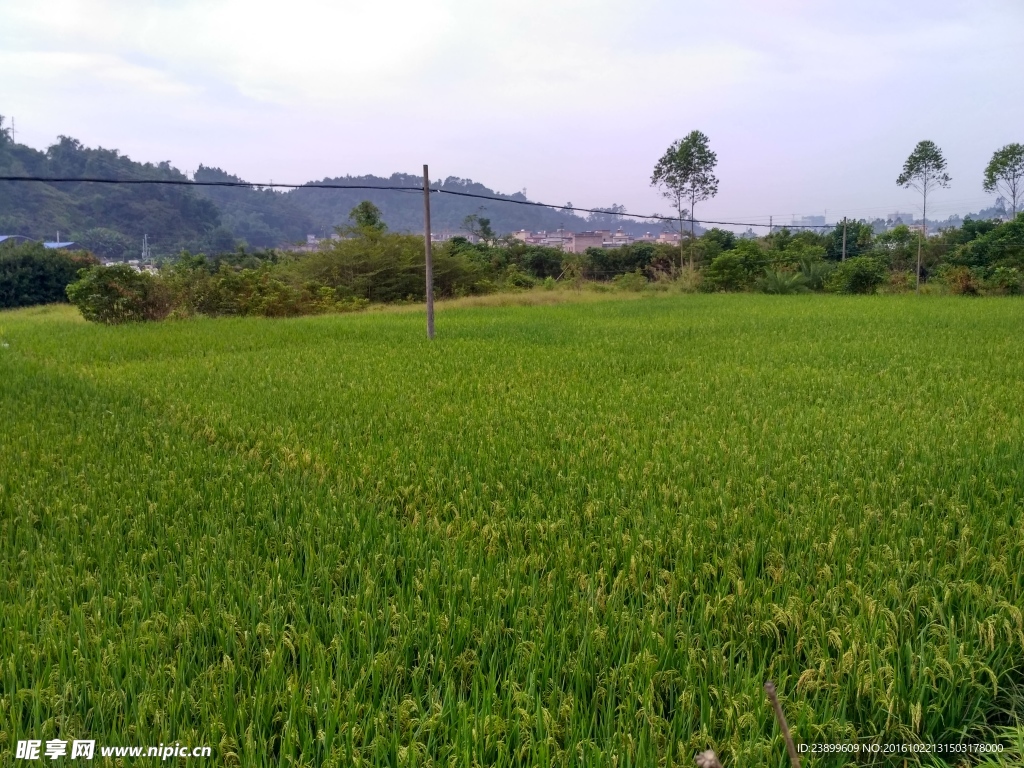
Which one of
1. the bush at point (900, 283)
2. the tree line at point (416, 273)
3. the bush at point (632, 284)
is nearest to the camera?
the tree line at point (416, 273)

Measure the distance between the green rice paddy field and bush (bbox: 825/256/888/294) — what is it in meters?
17.8

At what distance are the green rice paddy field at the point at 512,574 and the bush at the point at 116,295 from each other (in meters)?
9.86

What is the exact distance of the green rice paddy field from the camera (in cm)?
192

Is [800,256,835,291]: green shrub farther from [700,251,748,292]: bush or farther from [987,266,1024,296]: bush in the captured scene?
[987,266,1024,296]: bush

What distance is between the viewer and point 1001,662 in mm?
2234

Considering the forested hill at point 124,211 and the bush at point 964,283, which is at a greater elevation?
the forested hill at point 124,211

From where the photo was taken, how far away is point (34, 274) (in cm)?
2552

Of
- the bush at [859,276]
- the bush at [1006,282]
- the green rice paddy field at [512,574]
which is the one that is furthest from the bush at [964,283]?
the green rice paddy field at [512,574]

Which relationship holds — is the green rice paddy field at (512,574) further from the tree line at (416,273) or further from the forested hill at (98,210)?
the forested hill at (98,210)

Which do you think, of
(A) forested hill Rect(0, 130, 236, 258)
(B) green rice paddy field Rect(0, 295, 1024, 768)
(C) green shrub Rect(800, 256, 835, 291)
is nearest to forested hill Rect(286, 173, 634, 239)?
(A) forested hill Rect(0, 130, 236, 258)

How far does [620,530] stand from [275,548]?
154cm

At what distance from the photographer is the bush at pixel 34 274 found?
2505 cm

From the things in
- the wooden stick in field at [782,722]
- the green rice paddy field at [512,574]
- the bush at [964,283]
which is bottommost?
the green rice paddy field at [512,574]

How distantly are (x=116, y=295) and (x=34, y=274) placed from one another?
14.0 m
